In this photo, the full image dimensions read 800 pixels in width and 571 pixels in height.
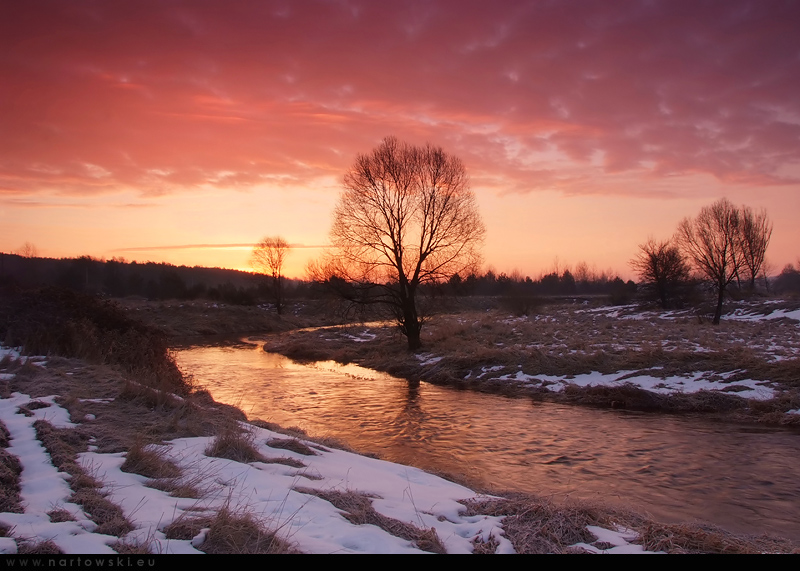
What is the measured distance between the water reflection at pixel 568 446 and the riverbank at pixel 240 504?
1.72m

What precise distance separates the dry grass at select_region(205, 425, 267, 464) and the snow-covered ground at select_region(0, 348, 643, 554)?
0.17 m

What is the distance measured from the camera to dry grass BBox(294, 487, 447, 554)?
428cm

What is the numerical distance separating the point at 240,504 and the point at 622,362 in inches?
599

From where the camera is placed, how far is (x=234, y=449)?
6.52m

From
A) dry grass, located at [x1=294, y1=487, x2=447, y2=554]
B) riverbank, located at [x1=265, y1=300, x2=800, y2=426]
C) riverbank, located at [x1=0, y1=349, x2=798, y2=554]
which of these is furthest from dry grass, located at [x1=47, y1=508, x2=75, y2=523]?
riverbank, located at [x1=265, y1=300, x2=800, y2=426]

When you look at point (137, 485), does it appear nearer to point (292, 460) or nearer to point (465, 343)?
point (292, 460)

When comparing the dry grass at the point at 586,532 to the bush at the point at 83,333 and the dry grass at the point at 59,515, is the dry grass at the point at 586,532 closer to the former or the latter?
the dry grass at the point at 59,515

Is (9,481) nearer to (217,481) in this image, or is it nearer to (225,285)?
(217,481)

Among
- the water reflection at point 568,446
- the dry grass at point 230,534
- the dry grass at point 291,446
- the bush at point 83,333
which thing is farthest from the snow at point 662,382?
Result: the dry grass at point 230,534

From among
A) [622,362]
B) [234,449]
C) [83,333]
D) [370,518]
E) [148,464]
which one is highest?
[83,333]

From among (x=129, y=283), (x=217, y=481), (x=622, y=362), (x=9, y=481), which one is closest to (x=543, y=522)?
(x=217, y=481)

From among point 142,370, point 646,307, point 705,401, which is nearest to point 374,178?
point 142,370
